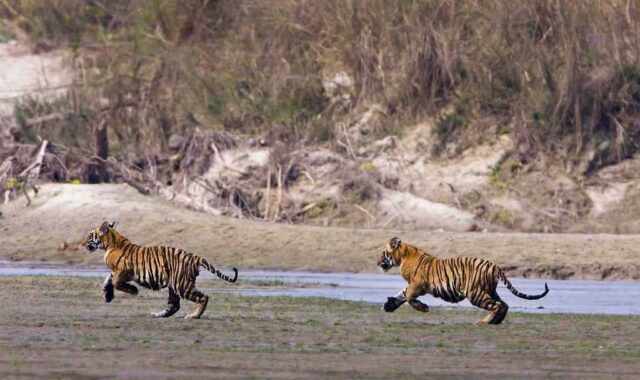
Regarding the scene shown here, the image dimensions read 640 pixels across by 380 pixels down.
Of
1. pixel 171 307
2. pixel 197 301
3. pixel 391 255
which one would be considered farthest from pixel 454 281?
pixel 171 307

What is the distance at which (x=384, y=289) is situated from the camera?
18734 millimetres

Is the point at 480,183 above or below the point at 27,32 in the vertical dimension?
below

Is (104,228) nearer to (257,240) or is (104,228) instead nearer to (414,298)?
(414,298)

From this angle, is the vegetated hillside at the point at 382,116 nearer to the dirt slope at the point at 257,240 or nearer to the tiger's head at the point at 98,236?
the dirt slope at the point at 257,240

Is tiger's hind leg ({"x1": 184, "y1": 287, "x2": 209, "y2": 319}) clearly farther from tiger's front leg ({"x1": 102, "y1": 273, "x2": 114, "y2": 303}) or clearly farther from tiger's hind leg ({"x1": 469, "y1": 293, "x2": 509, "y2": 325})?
tiger's hind leg ({"x1": 469, "y1": 293, "x2": 509, "y2": 325})

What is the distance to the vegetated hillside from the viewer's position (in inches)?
948

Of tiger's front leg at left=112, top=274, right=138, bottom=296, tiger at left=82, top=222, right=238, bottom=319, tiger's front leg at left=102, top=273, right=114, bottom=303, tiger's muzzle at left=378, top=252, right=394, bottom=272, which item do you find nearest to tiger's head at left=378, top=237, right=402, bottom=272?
tiger's muzzle at left=378, top=252, right=394, bottom=272

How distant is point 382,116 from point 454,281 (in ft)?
38.8

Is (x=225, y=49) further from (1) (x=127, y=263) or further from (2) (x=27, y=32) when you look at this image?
(1) (x=127, y=263)

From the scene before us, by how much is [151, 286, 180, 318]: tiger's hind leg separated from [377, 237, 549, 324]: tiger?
6.39 feet

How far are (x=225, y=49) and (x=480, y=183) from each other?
21.9ft

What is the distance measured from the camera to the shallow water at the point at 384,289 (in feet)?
54.7

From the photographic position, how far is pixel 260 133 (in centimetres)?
2600

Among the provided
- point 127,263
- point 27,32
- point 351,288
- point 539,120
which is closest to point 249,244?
point 351,288
